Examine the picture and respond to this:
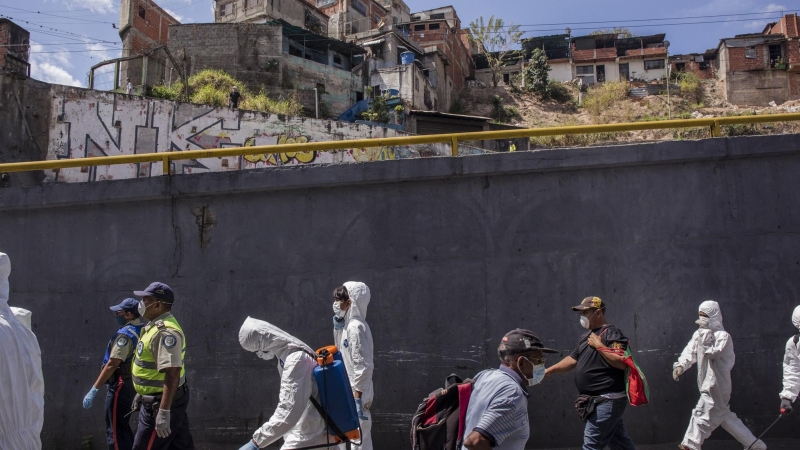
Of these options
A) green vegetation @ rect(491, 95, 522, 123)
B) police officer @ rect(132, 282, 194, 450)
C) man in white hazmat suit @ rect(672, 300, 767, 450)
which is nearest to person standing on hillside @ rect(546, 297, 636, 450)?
man in white hazmat suit @ rect(672, 300, 767, 450)

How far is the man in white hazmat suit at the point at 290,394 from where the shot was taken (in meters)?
3.83

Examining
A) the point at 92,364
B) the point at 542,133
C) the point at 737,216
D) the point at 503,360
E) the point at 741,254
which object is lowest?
the point at 92,364

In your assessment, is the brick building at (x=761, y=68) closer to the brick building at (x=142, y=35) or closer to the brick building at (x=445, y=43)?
the brick building at (x=445, y=43)

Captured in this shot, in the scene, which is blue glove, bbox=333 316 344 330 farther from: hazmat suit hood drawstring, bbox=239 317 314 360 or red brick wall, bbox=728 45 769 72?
red brick wall, bbox=728 45 769 72

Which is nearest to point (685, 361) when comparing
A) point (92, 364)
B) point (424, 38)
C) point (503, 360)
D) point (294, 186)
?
point (503, 360)

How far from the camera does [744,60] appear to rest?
46.6 m

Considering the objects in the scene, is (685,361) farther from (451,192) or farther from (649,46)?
(649,46)

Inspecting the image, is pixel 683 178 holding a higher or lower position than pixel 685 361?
higher

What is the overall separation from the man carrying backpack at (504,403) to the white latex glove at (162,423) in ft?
8.24

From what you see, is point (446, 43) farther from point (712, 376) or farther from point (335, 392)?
point (335, 392)

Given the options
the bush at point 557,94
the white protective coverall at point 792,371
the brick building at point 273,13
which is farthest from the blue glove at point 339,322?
the bush at point 557,94

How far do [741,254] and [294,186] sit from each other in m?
4.85

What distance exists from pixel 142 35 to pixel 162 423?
42237mm

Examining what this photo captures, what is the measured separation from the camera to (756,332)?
6.26 metres
